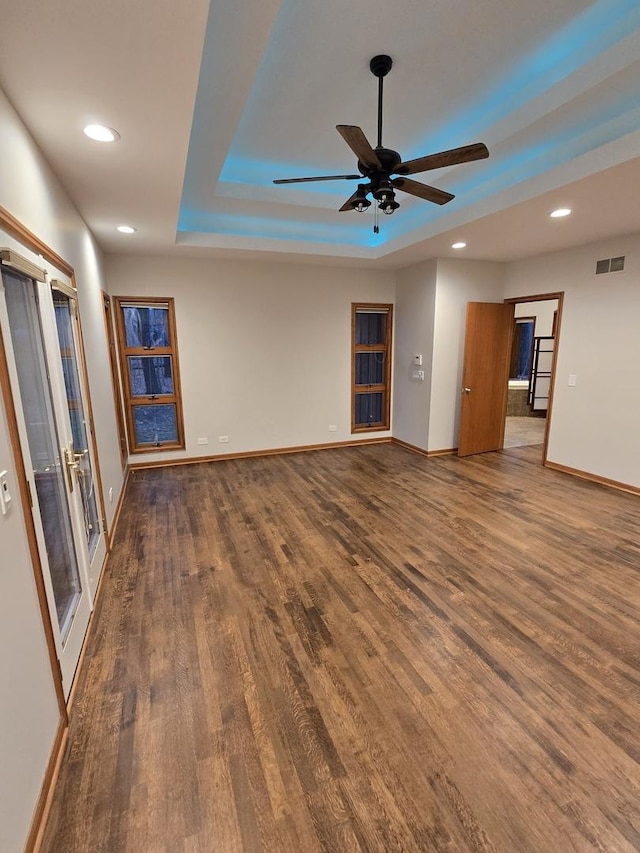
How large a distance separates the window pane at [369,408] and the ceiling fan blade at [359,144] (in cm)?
427

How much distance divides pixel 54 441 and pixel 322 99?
274cm

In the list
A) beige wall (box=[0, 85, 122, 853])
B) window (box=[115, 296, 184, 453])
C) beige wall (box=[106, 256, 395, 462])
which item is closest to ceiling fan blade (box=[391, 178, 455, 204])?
beige wall (box=[0, 85, 122, 853])

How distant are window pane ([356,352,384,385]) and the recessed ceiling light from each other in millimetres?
4570

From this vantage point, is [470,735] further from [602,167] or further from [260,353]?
[260,353]

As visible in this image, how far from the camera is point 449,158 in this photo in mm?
2262

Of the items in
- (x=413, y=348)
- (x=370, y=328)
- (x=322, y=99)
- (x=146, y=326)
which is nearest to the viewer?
(x=322, y=99)

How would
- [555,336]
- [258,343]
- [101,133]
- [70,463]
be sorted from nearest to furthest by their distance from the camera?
[101,133], [70,463], [555,336], [258,343]

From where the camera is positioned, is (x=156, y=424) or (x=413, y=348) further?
(x=413, y=348)

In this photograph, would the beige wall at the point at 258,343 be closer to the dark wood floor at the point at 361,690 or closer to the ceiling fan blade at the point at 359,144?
the dark wood floor at the point at 361,690

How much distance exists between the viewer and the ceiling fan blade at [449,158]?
2199 millimetres

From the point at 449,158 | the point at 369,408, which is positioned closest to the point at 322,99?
the point at 449,158

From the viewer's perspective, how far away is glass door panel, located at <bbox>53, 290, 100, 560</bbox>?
2.50 meters

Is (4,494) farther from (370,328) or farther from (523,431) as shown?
(523,431)

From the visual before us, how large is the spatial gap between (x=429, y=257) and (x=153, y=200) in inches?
141
